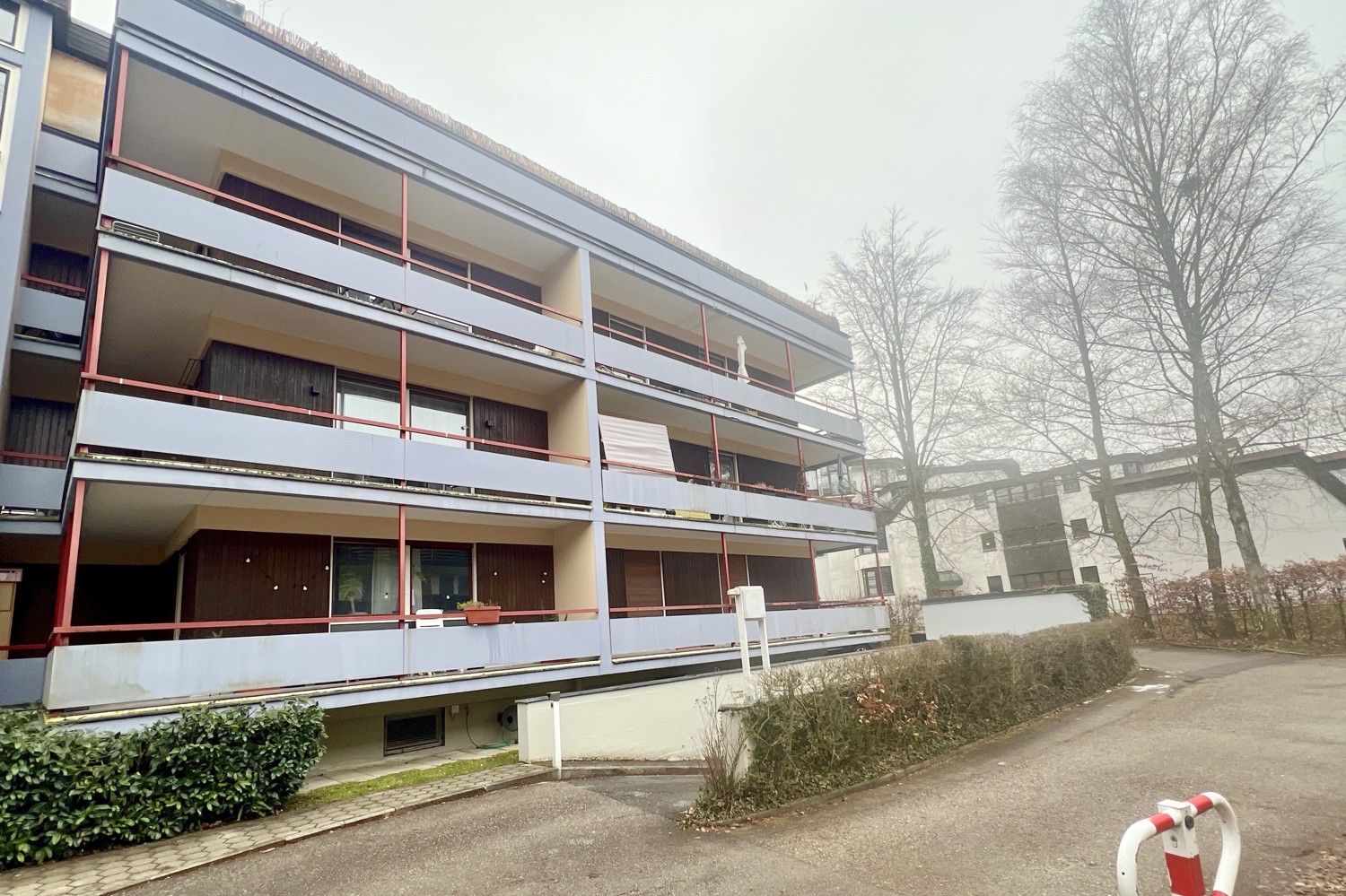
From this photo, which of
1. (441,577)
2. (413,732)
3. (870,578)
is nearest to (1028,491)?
(870,578)

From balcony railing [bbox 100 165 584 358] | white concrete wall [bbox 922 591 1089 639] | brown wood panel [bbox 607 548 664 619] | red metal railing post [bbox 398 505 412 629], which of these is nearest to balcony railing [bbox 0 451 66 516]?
balcony railing [bbox 100 165 584 358]

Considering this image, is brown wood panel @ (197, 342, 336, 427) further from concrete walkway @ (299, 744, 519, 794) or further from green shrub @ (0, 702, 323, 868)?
concrete walkway @ (299, 744, 519, 794)

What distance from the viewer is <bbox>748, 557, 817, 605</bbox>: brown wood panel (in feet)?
66.1

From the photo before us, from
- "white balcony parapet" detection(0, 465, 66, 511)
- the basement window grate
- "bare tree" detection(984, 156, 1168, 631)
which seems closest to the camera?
"white balcony parapet" detection(0, 465, 66, 511)

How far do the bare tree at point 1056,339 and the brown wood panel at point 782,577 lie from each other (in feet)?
29.9

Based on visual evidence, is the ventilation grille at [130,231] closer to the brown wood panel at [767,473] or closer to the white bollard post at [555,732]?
the white bollard post at [555,732]

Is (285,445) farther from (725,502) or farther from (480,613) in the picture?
(725,502)

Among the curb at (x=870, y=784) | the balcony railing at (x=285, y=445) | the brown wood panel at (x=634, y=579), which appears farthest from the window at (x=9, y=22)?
the curb at (x=870, y=784)

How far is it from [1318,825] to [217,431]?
506 inches

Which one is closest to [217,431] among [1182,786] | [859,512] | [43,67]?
[43,67]

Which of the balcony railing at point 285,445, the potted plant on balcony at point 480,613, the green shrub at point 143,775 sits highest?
the balcony railing at point 285,445

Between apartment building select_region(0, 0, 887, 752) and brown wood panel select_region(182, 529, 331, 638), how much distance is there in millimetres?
47

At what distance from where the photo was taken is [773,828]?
6.77 meters

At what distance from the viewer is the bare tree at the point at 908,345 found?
25234 millimetres
